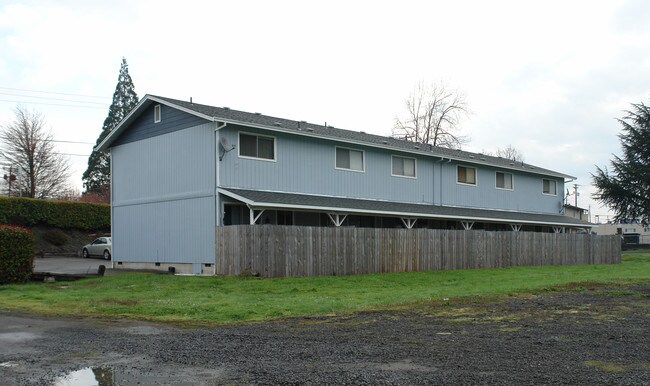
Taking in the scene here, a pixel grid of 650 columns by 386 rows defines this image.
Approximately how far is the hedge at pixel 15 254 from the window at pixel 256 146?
800 centimetres

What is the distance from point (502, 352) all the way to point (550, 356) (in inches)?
22.9

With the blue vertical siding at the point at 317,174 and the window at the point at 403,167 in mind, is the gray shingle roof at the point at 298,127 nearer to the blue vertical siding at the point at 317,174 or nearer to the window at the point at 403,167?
the blue vertical siding at the point at 317,174

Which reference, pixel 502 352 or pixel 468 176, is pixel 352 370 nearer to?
pixel 502 352

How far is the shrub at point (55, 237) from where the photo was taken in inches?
1494

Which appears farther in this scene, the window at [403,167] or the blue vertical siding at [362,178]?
the window at [403,167]

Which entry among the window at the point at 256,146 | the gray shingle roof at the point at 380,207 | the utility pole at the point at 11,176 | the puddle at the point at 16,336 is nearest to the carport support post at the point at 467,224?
the gray shingle roof at the point at 380,207

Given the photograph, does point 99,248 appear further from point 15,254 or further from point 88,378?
point 88,378

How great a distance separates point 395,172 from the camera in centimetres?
3039

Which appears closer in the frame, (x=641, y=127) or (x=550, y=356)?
(x=550, y=356)

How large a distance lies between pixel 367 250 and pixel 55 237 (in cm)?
2325

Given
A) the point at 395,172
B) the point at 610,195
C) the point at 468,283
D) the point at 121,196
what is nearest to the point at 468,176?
the point at 395,172

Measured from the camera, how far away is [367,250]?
23.3 metres

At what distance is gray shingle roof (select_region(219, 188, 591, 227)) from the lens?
2259 centimetres

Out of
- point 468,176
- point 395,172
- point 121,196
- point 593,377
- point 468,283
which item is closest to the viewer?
point 593,377
